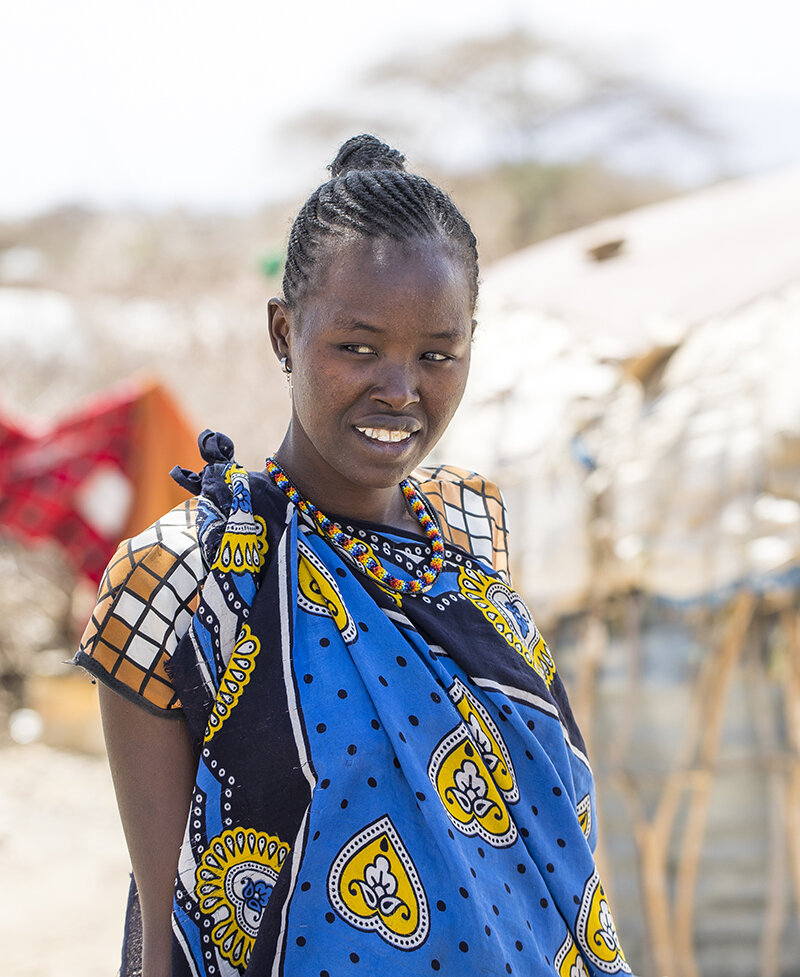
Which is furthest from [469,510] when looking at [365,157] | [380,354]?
[365,157]

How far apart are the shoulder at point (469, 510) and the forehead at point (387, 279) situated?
280 millimetres

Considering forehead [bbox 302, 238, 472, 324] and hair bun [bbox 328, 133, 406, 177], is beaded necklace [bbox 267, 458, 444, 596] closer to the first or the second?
forehead [bbox 302, 238, 472, 324]

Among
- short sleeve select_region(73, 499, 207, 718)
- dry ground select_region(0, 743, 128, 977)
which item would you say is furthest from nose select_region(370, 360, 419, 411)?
dry ground select_region(0, 743, 128, 977)

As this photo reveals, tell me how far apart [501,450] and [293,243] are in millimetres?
2241

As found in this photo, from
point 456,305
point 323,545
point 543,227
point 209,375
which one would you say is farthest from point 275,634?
point 543,227

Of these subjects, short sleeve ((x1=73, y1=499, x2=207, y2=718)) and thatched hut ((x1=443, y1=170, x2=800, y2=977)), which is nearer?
short sleeve ((x1=73, y1=499, x2=207, y2=718))

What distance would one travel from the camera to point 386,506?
1229mm

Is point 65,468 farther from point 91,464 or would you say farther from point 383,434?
point 383,434

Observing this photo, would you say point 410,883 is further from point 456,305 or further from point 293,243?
point 293,243

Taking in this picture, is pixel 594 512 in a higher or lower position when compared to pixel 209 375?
lower

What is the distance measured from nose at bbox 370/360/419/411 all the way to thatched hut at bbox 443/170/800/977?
2063 millimetres

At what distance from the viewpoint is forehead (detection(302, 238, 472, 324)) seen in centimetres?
107

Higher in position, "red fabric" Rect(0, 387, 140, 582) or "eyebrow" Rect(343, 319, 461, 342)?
"red fabric" Rect(0, 387, 140, 582)

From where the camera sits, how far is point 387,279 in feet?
3.51
